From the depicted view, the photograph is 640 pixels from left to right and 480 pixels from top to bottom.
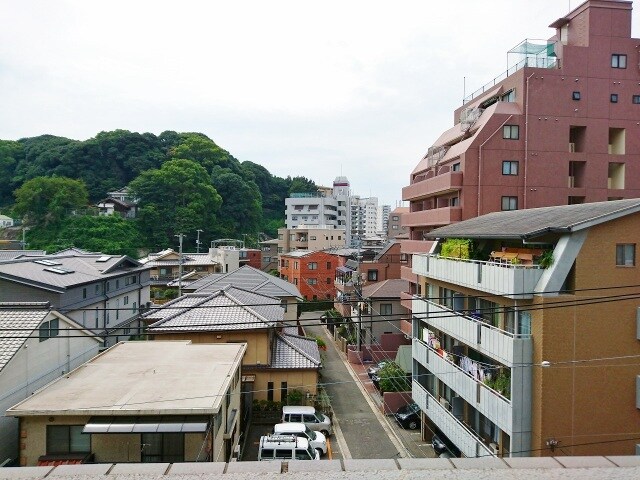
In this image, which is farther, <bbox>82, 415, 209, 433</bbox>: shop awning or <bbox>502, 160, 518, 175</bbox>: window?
<bbox>502, 160, 518, 175</bbox>: window

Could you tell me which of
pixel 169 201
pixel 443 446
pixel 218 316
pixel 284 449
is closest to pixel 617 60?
pixel 443 446

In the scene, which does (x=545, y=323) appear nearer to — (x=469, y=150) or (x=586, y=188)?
(x=469, y=150)

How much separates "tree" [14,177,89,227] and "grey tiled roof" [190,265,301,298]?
25.1 m

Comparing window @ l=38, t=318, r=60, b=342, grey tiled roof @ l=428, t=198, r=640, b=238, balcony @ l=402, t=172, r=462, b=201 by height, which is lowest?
window @ l=38, t=318, r=60, b=342

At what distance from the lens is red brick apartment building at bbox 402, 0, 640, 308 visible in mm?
26484

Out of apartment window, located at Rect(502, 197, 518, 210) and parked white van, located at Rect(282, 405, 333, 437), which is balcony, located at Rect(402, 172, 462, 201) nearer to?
apartment window, located at Rect(502, 197, 518, 210)

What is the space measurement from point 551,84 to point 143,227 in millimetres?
49676

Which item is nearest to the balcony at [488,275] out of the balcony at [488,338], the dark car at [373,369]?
the balcony at [488,338]

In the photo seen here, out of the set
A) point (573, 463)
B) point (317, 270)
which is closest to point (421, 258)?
point (573, 463)

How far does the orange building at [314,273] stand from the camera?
53.7 m

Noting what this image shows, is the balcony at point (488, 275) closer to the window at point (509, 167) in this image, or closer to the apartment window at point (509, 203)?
the apartment window at point (509, 203)

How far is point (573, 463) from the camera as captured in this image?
Answer: 401cm

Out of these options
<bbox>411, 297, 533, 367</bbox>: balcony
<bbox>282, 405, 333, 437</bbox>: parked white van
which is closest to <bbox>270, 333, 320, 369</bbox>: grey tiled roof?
<bbox>282, 405, 333, 437</bbox>: parked white van

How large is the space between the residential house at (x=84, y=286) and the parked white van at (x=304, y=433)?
7043 mm
